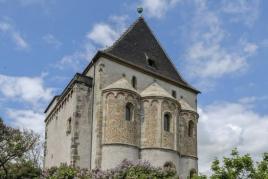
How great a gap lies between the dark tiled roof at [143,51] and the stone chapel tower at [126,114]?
110 mm

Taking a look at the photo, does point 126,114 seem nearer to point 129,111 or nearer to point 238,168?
point 129,111

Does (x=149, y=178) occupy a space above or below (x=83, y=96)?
below

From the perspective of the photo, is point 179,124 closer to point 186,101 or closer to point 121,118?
point 186,101

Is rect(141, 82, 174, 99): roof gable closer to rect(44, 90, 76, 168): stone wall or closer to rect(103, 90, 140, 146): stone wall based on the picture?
rect(103, 90, 140, 146): stone wall

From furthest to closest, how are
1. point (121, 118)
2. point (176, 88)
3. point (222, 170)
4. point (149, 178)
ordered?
point (176, 88)
point (121, 118)
point (149, 178)
point (222, 170)

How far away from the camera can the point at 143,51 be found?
1613 inches

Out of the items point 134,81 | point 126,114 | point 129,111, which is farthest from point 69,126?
point 134,81

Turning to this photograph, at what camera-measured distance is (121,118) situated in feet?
115

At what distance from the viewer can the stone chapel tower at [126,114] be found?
35.0m

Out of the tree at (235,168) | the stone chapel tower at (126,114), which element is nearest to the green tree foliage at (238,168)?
the tree at (235,168)

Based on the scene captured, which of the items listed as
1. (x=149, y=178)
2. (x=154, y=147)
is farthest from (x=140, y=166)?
(x=154, y=147)

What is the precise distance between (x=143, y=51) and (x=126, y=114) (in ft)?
24.0

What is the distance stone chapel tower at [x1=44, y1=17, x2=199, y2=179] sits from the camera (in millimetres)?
34969

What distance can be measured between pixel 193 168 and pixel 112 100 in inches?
367
